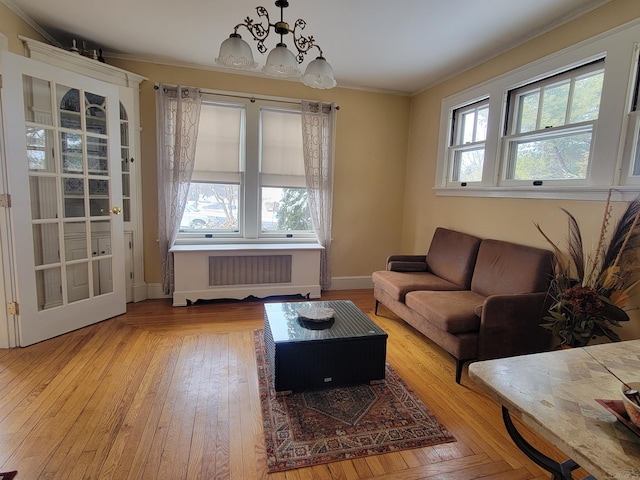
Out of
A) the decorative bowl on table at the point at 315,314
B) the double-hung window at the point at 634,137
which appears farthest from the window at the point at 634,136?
the decorative bowl on table at the point at 315,314

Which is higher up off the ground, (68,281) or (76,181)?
(76,181)

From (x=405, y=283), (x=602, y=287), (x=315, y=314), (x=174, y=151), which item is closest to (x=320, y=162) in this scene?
(x=174, y=151)

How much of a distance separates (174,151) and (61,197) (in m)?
1.18

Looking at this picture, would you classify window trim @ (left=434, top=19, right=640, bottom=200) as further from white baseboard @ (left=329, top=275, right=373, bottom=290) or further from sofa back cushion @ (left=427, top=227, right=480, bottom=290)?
white baseboard @ (left=329, top=275, right=373, bottom=290)

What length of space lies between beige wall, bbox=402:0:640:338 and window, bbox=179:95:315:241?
4.94 feet

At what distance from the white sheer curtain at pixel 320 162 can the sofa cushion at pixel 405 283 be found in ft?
3.30

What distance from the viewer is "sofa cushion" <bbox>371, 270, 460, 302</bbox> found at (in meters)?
3.09

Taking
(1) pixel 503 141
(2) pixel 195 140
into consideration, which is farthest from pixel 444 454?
(2) pixel 195 140

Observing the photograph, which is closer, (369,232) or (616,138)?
(616,138)

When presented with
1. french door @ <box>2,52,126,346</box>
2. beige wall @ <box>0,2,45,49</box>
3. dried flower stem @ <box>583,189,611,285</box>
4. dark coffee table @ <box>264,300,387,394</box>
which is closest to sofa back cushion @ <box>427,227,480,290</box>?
dried flower stem @ <box>583,189,611,285</box>

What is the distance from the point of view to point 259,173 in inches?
161

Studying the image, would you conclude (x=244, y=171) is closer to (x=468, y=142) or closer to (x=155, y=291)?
(x=155, y=291)

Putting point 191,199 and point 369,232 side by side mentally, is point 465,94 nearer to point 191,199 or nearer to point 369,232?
point 369,232

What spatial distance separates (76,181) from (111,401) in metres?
1.93
